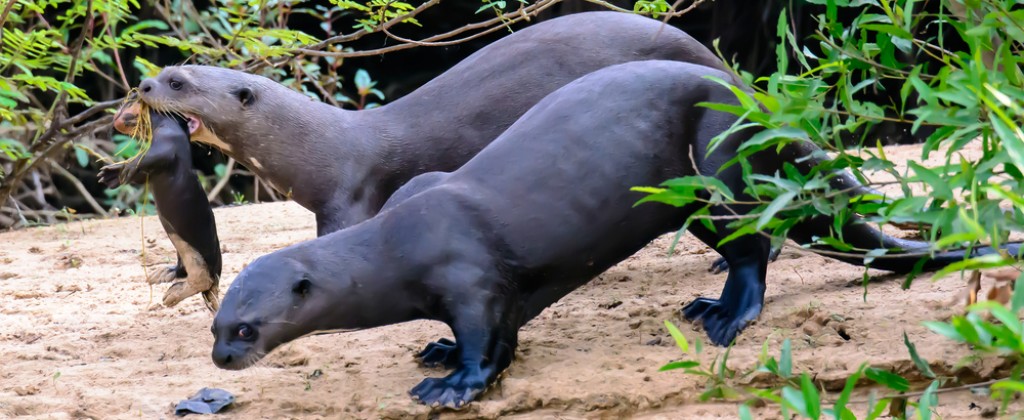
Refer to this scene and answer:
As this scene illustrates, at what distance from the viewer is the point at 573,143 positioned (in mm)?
3119

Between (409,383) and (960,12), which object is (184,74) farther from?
(960,12)

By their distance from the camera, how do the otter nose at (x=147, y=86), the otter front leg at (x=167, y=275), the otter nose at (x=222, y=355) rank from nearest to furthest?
the otter nose at (x=222, y=355) → the otter nose at (x=147, y=86) → the otter front leg at (x=167, y=275)

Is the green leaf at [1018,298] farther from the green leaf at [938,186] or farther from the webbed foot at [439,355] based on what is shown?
the webbed foot at [439,355]

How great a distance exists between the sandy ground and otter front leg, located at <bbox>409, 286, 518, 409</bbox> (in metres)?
0.04

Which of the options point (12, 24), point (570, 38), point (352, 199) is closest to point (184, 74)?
point (352, 199)

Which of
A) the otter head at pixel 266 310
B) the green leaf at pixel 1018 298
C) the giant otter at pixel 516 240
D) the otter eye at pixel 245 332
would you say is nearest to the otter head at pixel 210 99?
the giant otter at pixel 516 240

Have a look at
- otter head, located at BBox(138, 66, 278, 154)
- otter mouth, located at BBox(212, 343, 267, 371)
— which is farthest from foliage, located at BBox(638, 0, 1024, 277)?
otter head, located at BBox(138, 66, 278, 154)

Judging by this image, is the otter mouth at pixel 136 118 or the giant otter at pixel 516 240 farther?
the otter mouth at pixel 136 118

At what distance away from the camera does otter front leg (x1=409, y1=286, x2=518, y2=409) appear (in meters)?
2.87

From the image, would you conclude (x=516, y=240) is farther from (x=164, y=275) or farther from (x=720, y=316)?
(x=164, y=275)

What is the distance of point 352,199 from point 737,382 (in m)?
1.40

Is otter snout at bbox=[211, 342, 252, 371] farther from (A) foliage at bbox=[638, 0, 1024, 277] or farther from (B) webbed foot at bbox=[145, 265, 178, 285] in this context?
(B) webbed foot at bbox=[145, 265, 178, 285]

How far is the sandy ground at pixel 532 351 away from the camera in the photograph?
9.48 ft

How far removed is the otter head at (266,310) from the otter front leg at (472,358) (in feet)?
1.04
